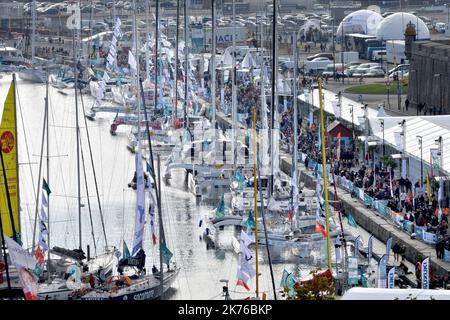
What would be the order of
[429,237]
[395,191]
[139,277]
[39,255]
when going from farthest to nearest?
[395,191], [429,237], [39,255], [139,277]

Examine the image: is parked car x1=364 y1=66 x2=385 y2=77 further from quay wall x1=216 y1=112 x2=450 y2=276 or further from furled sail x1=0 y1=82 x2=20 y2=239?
furled sail x1=0 y1=82 x2=20 y2=239

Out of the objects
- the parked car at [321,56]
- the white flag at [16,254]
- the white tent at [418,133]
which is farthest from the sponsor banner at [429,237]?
the parked car at [321,56]

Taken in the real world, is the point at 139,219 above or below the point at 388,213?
above

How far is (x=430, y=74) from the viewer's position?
54.2 meters

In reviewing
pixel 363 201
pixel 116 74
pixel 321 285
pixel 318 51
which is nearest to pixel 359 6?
pixel 318 51

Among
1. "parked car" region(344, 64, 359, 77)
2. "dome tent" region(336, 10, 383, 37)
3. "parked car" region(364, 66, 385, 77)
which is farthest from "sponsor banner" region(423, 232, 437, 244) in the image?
"dome tent" region(336, 10, 383, 37)

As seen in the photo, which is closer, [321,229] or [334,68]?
[321,229]

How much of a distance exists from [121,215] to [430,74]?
16.2 meters

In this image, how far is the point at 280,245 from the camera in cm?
3456

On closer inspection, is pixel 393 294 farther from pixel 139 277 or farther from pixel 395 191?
pixel 395 191

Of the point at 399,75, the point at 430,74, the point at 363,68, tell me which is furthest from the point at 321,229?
the point at 363,68

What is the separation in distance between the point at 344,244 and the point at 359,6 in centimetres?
9192

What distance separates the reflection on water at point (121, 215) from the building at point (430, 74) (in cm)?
863

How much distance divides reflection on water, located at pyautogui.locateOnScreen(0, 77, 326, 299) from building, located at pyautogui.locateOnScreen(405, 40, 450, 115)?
8630mm
